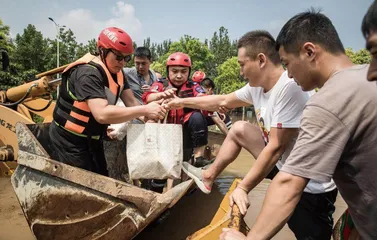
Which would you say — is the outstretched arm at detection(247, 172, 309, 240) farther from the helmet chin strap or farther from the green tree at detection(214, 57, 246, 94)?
the green tree at detection(214, 57, 246, 94)

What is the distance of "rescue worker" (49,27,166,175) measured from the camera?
2846 mm

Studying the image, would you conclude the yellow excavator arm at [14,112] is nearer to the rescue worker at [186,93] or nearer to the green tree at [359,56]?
the rescue worker at [186,93]

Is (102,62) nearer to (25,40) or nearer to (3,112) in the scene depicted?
(3,112)

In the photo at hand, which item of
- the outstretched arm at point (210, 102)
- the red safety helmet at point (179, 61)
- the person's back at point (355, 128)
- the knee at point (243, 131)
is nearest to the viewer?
the person's back at point (355, 128)

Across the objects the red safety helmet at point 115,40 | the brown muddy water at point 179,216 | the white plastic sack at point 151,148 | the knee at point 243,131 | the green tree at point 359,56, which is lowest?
the brown muddy water at point 179,216

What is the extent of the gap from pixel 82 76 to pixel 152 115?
0.76m

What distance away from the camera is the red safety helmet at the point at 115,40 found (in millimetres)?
3051

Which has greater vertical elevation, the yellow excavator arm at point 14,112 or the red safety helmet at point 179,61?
the red safety helmet at point 179,61

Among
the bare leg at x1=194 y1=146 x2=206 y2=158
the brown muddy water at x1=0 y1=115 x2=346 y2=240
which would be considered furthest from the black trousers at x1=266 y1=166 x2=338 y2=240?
the bare leg at x1=194 y1=146 x2=206 y2=158

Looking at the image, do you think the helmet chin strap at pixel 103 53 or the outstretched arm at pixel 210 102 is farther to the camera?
the outstretched arm at pixel 210 102


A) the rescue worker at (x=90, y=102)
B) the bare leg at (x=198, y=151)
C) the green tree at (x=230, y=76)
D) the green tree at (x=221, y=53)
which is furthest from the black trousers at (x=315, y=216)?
the green tree at (x=221, y=53)

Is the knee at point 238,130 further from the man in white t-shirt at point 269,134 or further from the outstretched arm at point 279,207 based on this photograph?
the outstretched arm at point 279,207

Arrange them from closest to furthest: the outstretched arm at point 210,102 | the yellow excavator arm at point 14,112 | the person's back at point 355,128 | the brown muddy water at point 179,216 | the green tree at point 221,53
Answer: the person's back at point 355,128, the outstretched arm at point 210,102, the brown muddy water at point 179,216, the yellow excavator arm at point 14,112, the green tree at point 221,53

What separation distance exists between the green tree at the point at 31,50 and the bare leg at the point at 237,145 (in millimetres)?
31552
